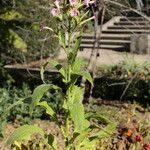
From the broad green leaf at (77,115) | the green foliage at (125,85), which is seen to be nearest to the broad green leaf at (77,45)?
the broad green leaf at (77,115)

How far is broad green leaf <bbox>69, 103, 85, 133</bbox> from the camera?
5.07 metres

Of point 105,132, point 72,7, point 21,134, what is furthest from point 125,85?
point 72,7

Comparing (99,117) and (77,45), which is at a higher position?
(77,45)

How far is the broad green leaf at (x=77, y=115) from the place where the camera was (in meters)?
5.07

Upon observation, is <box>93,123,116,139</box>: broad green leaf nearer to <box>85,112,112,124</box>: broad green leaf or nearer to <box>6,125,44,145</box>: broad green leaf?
<box>85,112,112,124</box>: broad green leaf

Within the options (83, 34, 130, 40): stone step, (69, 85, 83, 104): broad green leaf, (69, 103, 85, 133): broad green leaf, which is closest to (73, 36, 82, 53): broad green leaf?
(69, 85, 83, 104): broad green leaf

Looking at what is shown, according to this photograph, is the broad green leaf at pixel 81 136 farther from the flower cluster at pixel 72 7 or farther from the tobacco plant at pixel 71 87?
the flower cluster at pixel 72 7

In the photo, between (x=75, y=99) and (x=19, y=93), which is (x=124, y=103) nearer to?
(x=19, y=93)

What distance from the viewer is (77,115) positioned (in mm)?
5137

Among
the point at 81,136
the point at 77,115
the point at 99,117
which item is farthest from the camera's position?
the point at 81,136

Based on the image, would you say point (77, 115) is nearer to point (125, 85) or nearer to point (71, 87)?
point (71, 87)

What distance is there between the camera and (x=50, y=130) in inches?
343

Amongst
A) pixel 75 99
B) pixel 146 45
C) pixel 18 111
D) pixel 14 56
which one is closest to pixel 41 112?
pixel 18 111

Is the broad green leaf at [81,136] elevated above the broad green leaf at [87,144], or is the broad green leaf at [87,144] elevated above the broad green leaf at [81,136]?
the broad green leaf at [81,136]
